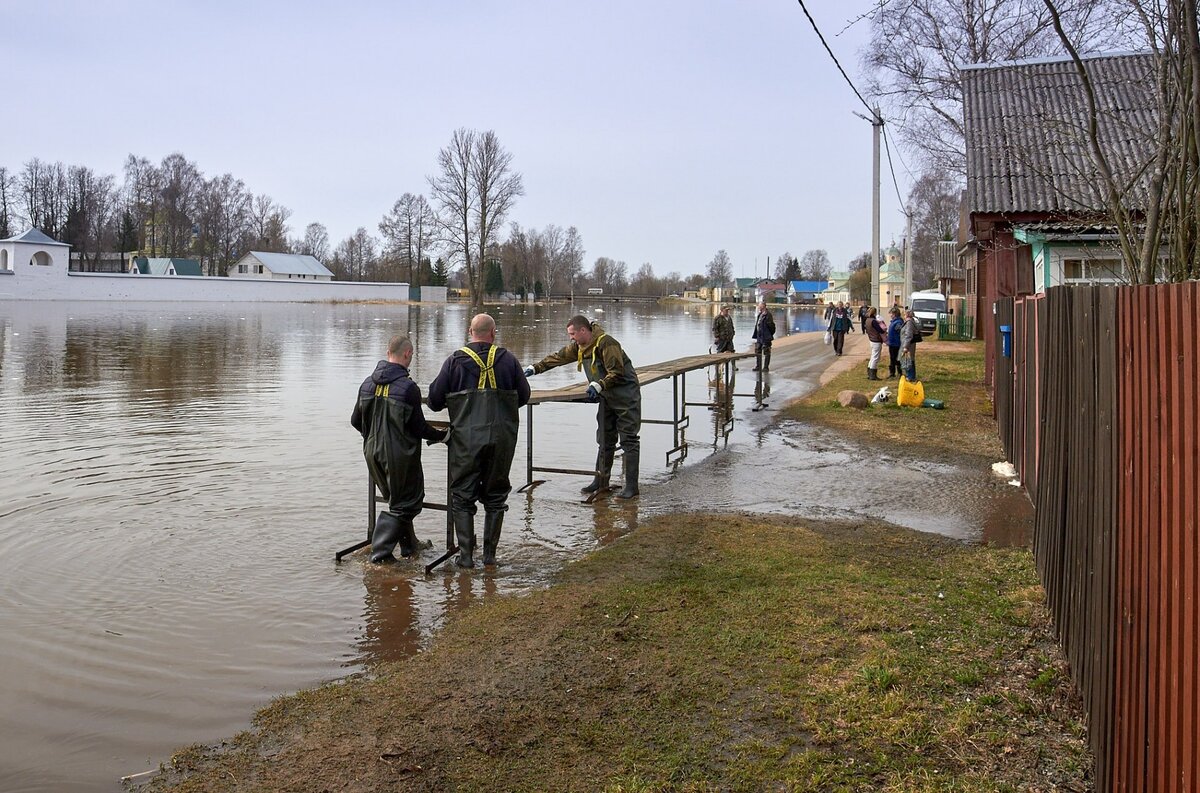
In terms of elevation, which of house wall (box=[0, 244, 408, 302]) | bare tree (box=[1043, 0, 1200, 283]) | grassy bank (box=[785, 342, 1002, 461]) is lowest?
grassy bank (box=[785, 342, 1002, 461])

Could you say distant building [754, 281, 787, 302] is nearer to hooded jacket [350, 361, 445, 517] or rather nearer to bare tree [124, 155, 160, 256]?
bare tree [124, 155, 160, 256]

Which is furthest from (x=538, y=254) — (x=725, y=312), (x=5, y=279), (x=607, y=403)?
(x=607, y=403)

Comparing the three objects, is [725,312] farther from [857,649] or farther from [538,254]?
[538,254]

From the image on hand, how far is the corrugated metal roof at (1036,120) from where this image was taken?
631 inches

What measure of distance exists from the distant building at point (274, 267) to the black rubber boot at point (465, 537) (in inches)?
4343

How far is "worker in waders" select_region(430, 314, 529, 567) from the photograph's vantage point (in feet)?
23.5

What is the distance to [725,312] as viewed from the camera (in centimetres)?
2373

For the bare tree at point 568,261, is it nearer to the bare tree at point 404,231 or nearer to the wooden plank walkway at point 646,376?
the bare tree at point 404,231

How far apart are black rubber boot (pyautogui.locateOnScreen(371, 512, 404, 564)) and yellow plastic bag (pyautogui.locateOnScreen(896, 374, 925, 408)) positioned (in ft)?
37.1

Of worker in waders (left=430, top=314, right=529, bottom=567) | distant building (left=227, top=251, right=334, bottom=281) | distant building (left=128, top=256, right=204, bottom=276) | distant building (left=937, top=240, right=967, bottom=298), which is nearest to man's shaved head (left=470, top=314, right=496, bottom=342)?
worker in waders (left=430, top=314, right=529, bottom=567)

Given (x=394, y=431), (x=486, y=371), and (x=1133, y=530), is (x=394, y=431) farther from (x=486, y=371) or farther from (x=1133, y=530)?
(x=1133, y=530)

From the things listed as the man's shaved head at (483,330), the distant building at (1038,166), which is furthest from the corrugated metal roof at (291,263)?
the man's shaved head at (483,330)

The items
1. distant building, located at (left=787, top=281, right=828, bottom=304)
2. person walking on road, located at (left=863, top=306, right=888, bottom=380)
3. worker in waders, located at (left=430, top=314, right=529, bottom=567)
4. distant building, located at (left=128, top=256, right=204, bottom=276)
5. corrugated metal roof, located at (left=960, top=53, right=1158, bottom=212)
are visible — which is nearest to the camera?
worker in waders, located at (left=430, top=314, right=529, bottom=567)

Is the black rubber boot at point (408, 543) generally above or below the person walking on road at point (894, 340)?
below
